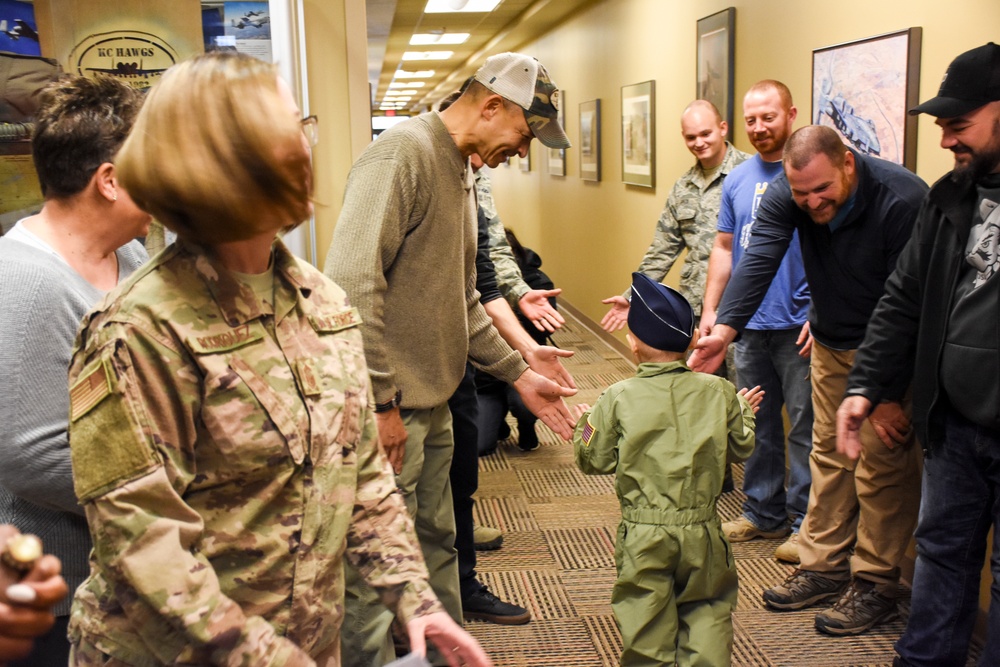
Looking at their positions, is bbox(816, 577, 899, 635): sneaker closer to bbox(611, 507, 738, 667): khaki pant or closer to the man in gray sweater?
bbox(611, 507, 738, 667): khaki pant

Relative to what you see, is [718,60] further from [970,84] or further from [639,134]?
[970,84]

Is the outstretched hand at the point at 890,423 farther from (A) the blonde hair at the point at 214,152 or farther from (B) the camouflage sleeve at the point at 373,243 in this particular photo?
(A) the blonde hair at the point at 214,152

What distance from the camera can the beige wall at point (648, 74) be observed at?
10.7 feet

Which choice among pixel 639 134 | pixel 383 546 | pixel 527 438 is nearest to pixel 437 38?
pixel 639 134

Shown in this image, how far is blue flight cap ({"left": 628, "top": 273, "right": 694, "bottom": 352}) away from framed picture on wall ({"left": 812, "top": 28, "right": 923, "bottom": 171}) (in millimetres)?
1416

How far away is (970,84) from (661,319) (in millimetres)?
975

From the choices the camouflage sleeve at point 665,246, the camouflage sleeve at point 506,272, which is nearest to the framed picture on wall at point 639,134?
the camouflage sleeve at point 665,246

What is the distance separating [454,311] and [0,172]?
1.07 m

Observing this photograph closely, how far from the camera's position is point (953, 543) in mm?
2453

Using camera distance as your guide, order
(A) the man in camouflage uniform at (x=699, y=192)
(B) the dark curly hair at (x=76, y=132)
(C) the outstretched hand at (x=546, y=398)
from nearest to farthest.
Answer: (B) the dark curly hair at (x=76, y=132) < (C) the outstretched hand at (x=546, y=398) < (A) the man in camouflage uniform at (x=699, y=192)

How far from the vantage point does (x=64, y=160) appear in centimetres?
146

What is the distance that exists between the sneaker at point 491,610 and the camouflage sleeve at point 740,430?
108cm

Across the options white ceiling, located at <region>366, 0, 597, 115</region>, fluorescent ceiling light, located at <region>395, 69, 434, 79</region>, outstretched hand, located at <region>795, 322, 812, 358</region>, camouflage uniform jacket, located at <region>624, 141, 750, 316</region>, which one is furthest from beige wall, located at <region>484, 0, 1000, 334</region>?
fluorescent ceiling light, located at <region>395, 69, 434, 79</region>

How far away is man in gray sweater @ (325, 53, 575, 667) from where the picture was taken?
2.09 m
